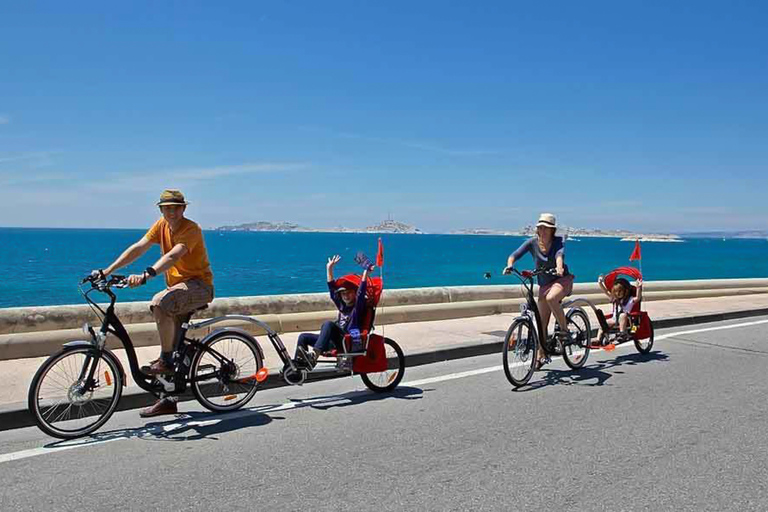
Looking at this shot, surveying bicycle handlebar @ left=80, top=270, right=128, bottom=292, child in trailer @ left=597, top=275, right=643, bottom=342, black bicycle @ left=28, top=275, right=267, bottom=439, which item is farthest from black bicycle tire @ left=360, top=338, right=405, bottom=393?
child in trailer @ left=597, top=275, right=643, bottom=342

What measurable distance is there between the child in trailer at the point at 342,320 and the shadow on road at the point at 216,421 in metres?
0.45

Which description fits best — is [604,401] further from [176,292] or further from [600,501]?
[176,292]

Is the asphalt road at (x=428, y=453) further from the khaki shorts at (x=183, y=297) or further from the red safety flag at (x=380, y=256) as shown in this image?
the red safety flag at (x=380, y=256)

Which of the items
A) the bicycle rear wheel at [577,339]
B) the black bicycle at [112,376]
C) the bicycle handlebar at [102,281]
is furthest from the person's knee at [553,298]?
the bicycle handlebar at [102,281]

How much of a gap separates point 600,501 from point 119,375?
3.80 metres

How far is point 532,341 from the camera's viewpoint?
757cm

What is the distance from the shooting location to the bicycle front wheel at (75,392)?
17.2 ft

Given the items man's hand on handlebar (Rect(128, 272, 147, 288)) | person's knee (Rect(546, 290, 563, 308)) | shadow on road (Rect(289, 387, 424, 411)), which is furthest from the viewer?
person's knee (Rect(546, 290, 563, 308))

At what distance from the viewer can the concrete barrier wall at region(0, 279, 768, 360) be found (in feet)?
26.6

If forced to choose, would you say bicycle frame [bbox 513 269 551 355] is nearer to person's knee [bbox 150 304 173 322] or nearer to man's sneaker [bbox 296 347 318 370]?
man's sneaker [bbox 296 347 318 370]

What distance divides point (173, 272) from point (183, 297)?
306mm

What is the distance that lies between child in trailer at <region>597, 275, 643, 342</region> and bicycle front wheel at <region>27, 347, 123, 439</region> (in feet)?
21.5

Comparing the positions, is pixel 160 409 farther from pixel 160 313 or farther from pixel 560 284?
pixel 560 284

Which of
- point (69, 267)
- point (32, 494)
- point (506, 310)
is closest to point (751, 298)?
point (506, 310)
